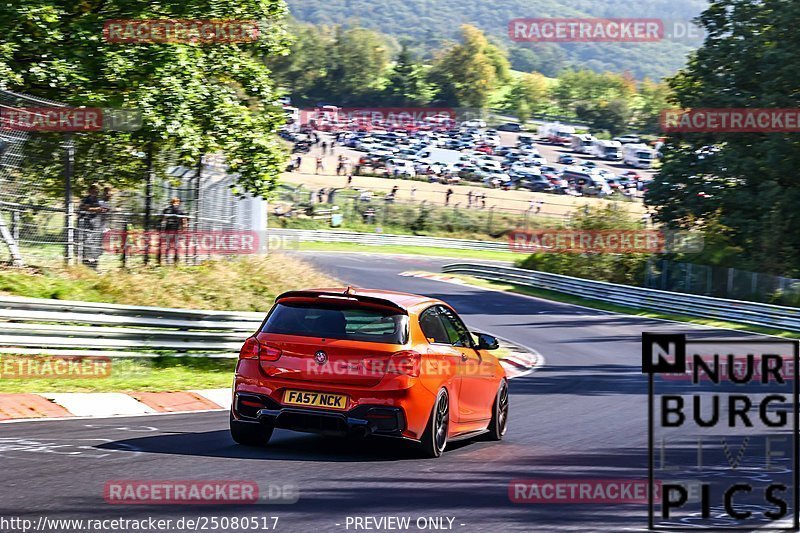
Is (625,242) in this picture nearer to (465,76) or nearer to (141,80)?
(141,80)

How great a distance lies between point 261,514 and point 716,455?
5785 millimetres

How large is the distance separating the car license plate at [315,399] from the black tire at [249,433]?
1.46ft

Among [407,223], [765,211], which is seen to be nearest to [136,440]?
[765,211]

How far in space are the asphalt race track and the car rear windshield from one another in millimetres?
1059

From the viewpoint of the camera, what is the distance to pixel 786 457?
11320 mm

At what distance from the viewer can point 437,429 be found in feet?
33.0

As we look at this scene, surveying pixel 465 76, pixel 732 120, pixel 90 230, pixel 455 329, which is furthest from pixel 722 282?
pixel 465 76

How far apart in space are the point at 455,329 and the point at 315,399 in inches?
84.1

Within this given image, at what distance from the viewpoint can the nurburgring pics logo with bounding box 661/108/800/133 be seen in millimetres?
39781

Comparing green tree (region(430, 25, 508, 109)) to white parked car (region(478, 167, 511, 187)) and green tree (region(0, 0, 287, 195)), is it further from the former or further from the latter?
green tree (region(0, 0, 287, 195))

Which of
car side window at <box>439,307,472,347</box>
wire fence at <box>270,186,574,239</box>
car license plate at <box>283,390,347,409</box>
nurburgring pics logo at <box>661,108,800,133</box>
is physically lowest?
car license plate at <box>283,390,347,409</box>

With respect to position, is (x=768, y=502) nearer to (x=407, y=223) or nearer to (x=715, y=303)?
(x=715, y=303)

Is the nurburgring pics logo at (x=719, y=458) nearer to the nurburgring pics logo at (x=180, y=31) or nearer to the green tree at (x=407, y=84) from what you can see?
the nurburgring pics logo at (x=180, y=31)

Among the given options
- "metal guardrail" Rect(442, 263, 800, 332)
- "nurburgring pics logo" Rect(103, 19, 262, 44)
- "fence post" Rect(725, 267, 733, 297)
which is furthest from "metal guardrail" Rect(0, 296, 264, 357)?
"fence post" Rect(725, 267, 733, 297)
